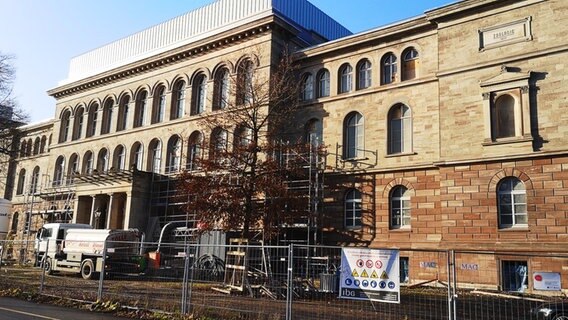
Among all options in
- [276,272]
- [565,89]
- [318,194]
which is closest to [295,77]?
[318,194]

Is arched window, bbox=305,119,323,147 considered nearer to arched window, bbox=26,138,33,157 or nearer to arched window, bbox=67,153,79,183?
arched window, bbox=67,153,79,183

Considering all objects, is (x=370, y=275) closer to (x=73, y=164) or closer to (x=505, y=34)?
(x=505, y=34)

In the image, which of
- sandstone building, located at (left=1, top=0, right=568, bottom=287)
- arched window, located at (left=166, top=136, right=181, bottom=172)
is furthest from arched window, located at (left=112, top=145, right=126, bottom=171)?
arched window, located at (left=166, top=136, right=181, bottom=172)

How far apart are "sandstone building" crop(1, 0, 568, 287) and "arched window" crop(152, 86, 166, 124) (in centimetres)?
20

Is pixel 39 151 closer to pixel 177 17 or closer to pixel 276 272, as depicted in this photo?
pixel 177 17

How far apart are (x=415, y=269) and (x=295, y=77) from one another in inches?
556

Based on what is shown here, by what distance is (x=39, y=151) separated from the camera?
53.7m

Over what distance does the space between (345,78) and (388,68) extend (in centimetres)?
286

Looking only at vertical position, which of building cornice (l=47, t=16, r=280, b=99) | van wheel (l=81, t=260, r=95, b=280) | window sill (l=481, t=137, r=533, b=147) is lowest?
van wheel (l=81, t=260, r=95, b=280)

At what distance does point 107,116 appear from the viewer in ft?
142

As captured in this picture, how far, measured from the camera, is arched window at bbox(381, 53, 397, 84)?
28362 millimetres

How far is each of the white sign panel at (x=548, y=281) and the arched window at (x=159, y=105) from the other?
32.4m

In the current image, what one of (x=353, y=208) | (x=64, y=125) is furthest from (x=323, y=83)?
(x=64, y=125)

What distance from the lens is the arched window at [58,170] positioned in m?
46.0
